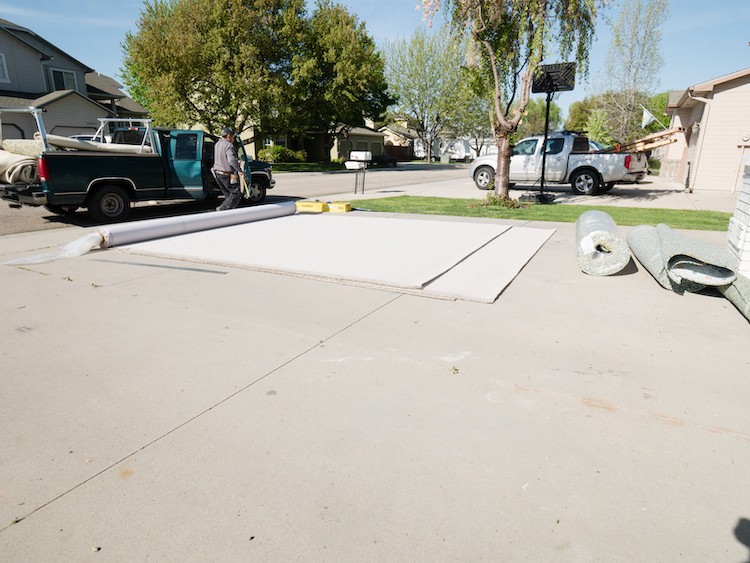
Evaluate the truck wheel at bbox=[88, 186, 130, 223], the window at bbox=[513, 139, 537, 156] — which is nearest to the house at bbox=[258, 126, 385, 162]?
the window at bbox=[513, 139, 537, 156]

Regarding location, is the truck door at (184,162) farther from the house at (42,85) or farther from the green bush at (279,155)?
the green bush at (279,155)

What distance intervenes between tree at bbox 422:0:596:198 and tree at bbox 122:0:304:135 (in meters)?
20.3

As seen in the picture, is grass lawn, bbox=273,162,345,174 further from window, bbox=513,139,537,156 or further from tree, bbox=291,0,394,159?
window, bbox=513,139,537,156

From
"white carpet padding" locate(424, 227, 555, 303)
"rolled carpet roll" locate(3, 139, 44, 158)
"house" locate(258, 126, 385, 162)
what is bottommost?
"white carpet padding" locate(424, 227, 555, 303)

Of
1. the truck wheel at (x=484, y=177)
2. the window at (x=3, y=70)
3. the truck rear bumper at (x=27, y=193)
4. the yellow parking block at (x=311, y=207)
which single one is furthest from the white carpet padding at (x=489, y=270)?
the window at (x=3, y=70)

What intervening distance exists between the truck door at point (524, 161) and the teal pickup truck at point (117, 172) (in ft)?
31.6

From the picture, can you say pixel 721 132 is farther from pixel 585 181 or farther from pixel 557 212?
pixel 557 212

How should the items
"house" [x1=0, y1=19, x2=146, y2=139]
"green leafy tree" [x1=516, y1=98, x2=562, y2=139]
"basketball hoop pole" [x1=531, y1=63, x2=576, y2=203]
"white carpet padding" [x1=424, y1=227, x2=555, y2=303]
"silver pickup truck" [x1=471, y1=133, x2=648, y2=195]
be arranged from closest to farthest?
"white carpet padding" [x1=424, y1=227, x2=555, y2=303] → "basketball hoop pole" [x1=531, y1=63, x2=576, y2=203] → "silver pickup truck" [x1=471, y1=133, x2=648, y2=195] → "house" [x1=0, y1=19, x2=146, y2=139] → "green leafy tree" [x1=516, y1=98, x2=562, y2=139]

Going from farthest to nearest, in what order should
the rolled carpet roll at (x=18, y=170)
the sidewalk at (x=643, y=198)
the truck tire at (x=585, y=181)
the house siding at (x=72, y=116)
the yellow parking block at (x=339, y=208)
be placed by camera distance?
the house siding at (x=72, y=116)
the truck tire at (x=585, y=181)
the sidewalk at (x=643, y=198)
the yellow parking block at (x=339, y=208)
the rolled carpet roll at (x=18, y=170)

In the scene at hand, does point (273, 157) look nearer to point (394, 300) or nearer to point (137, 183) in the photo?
point (137, 183)

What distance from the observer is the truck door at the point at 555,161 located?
16281mm

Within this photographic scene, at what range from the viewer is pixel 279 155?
146ft

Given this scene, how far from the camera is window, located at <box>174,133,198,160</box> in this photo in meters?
11.2

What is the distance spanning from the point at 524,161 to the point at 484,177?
72.2 inches
